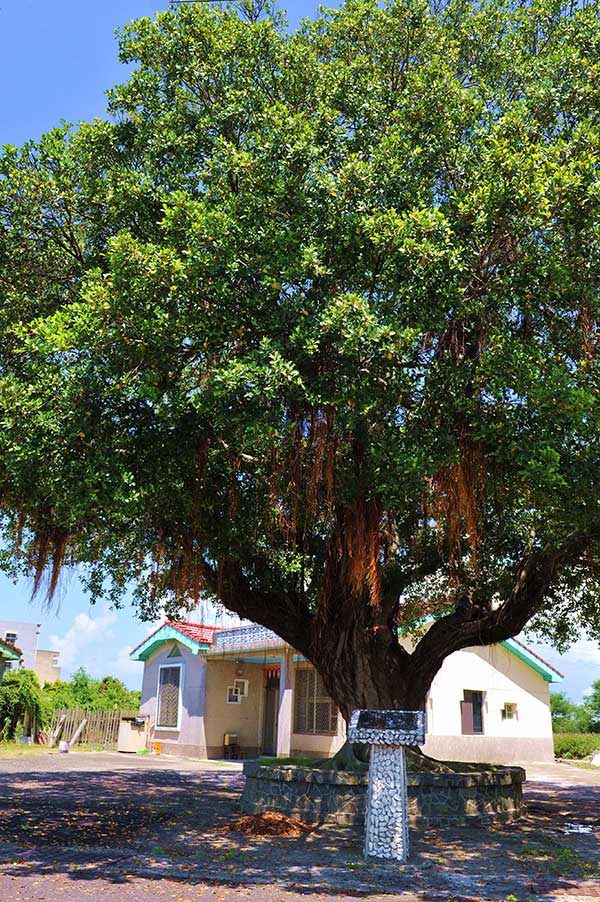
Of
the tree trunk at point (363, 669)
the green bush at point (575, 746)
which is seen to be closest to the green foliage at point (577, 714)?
the green bush at point (575, 746)

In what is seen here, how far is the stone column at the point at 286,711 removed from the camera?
2002cm

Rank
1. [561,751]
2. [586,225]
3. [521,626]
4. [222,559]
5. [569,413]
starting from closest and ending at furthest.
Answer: [569,413], [586,225], [222,559], [521,626], [561,751]

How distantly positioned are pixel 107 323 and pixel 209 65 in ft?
13.7

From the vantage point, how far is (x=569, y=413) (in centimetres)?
783

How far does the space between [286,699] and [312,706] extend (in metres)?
0.74

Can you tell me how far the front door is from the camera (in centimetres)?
2423

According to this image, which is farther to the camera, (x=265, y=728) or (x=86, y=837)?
(x=265, y=728)

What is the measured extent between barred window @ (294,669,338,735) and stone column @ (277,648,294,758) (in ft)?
1.50

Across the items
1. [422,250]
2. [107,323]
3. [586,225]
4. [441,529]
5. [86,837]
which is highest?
[586,225]

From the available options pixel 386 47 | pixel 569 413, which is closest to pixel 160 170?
pixel 386 47

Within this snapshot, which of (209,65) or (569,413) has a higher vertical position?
(209,65)

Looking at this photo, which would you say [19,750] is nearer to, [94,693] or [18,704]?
[18,704]

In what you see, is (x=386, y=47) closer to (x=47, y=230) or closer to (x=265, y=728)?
(x=47, y=230)

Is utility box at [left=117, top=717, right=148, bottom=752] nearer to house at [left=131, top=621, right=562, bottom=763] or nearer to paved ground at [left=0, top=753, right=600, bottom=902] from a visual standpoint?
house at [left=131, top=621, right=562, bottom=763]
